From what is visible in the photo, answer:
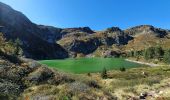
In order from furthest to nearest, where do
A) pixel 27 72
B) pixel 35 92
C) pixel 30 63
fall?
pixel 30 63, pixel 27 72, pixel 35 92

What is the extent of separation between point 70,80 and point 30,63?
5762mm

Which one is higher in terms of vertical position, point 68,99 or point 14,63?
point 14,63

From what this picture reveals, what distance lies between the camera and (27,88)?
2808cm

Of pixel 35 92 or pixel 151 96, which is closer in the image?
pixel 35 92

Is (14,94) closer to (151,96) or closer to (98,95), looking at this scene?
(98,95)

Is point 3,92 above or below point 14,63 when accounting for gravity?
below

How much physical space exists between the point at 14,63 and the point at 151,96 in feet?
55.7

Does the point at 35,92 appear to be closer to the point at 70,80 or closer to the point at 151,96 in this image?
the point at 70,80

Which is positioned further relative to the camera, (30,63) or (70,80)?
(30,63)

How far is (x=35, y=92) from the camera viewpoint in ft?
87.6

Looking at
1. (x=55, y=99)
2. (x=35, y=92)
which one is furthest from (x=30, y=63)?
(x=55, y=99)

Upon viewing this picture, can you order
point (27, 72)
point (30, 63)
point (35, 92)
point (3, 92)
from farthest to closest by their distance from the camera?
1. point (30, 63)
2. point (27, 72)
3. point (35, 92)
4. point (3, 92)

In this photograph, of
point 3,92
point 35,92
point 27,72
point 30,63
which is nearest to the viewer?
point 3,92

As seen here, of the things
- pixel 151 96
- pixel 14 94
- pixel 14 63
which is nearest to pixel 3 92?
pixel 14 94
